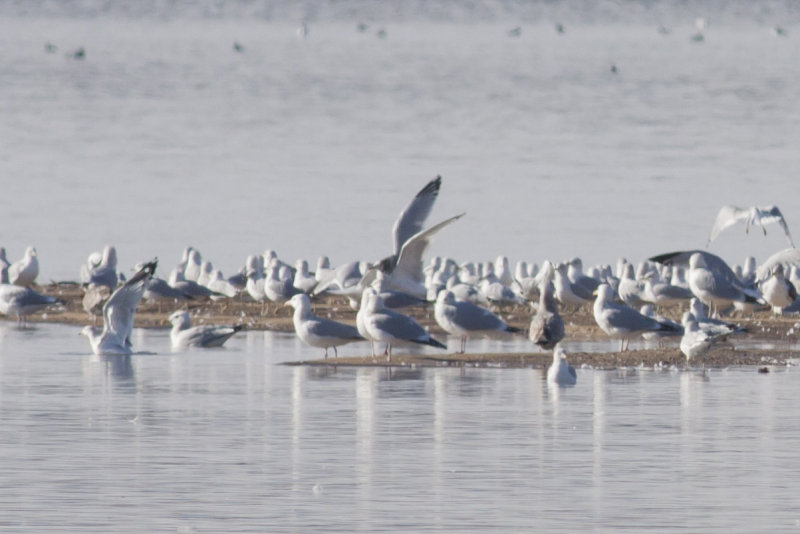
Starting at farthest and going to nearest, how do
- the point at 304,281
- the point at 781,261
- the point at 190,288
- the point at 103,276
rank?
the point at 781,261 < the point at 304,281 < the point at 103,276 < the point at 190,288

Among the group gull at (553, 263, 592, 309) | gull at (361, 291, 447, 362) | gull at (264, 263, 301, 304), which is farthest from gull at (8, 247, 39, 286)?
gull at (361, 291, 447, 362)

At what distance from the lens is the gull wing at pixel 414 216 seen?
24.9 metres

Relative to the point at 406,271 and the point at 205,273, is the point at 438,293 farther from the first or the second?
the point at 205,273

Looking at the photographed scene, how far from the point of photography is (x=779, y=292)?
26.8 metres

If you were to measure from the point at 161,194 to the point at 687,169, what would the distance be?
11.9 m

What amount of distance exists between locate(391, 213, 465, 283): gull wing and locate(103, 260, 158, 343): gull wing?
3555mm

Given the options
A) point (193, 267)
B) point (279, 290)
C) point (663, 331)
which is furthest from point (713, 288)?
point (193, 267)

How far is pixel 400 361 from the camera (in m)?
20.1

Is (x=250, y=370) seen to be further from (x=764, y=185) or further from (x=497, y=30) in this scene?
(x=497, y=30)

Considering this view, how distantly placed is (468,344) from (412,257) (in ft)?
5.27

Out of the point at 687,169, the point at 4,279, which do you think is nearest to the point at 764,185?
the point at 687,169

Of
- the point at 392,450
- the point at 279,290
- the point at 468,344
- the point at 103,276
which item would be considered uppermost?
the point at 103,276

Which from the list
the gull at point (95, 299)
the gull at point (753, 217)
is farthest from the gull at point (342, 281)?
the gull at point (753, 217)

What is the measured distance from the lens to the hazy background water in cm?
3803
